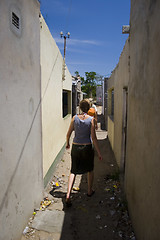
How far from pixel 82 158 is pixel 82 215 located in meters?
0.93

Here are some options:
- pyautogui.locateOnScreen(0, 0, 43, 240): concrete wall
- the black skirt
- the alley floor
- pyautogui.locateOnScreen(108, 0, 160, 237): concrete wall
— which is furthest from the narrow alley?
the black skirt

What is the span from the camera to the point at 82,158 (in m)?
3.24

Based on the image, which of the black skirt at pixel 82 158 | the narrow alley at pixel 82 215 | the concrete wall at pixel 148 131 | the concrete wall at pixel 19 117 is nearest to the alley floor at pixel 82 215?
the narrow alley at pixel 82 215

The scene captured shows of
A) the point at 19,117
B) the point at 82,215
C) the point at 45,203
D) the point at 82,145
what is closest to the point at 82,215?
the point at 82,215

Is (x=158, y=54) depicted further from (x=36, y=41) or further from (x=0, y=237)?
(x=0, y=237)

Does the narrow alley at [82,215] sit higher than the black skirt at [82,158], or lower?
lower

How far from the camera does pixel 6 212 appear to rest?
1.95 metres

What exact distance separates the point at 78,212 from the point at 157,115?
229 cm

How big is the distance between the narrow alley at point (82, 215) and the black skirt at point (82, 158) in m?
0.64

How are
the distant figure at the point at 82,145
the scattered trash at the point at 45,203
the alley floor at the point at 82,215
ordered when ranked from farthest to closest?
1. the distant figure at the point at 82,145
2. the scattered trash at the point at 45,203
3. the alley floor at the point at 82,215

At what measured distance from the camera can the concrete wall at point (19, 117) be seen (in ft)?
6.19

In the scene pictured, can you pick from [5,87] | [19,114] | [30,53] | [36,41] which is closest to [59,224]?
[19,114]

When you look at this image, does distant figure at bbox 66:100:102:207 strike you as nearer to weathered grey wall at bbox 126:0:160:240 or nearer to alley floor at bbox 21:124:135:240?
alley floor at bbox 21:124:135:240

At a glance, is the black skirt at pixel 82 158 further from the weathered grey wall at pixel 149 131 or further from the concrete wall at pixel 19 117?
the weathered grey wall at pixel 149 131
